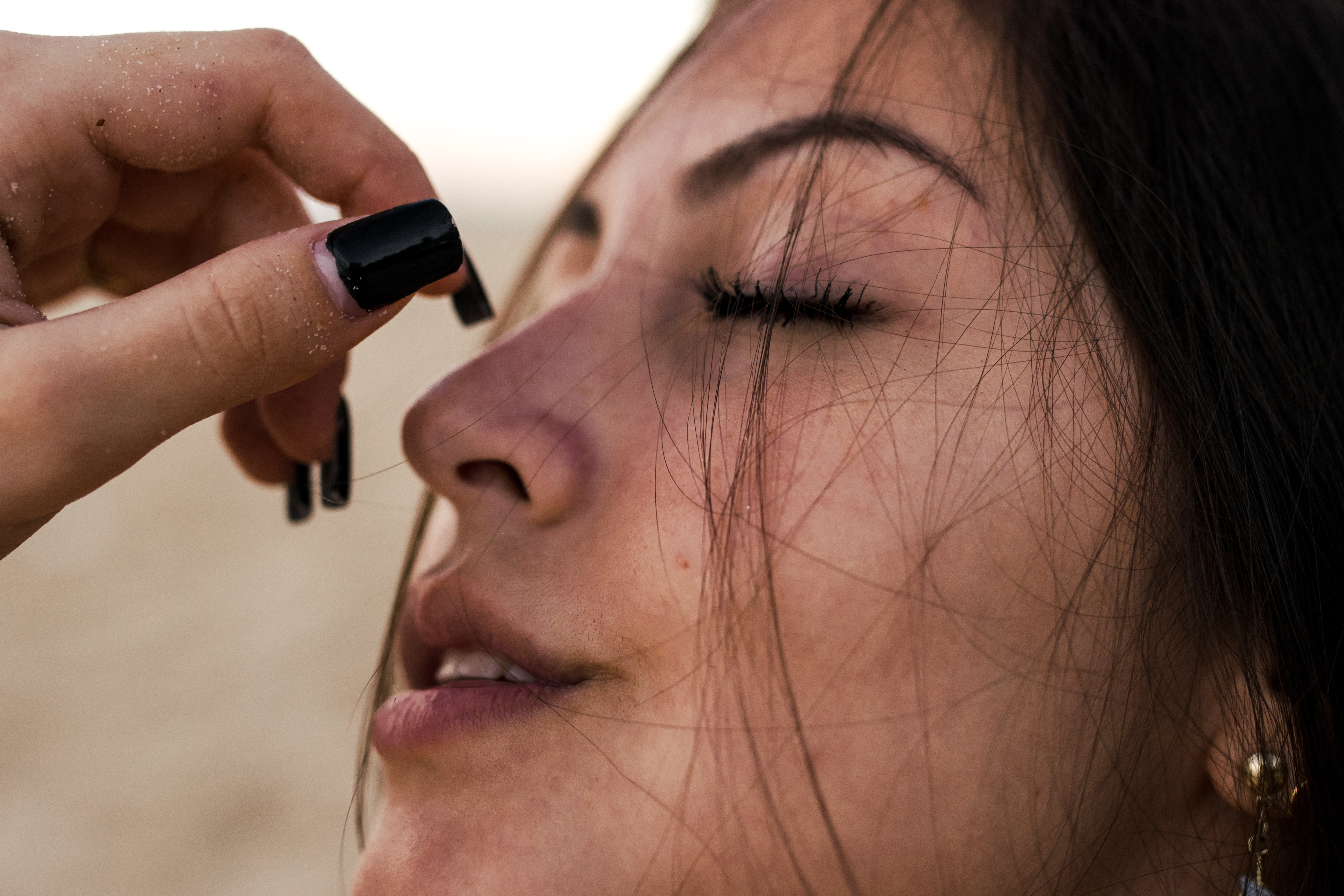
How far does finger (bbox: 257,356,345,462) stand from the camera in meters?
1.18

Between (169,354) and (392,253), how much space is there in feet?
0.70

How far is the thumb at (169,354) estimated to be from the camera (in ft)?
2.26

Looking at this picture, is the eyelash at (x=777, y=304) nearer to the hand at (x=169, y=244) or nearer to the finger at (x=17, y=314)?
the hand at (x=169, y=244)

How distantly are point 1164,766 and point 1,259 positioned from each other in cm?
126

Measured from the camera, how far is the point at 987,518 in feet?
2.71

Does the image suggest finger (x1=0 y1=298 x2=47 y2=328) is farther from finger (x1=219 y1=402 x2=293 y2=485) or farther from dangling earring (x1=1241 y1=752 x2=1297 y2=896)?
dangling earring (x1=1241 y1=752 x2=1297 y2=896)

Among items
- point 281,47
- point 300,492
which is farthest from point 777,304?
point 300,492

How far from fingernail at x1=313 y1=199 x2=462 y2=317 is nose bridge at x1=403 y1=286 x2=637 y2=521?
0.13 metres

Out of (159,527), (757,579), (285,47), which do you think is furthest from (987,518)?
(159,527)

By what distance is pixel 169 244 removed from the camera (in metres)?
1.26

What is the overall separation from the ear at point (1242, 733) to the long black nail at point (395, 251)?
2.94 feet

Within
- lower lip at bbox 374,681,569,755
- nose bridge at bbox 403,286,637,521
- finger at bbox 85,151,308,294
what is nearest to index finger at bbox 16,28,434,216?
finger at bbox 85,151,308,294

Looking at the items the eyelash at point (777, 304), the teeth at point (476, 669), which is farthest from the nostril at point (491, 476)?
the eyelash at point (777, 304)

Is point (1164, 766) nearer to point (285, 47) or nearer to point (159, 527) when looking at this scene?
point (285, 47)
